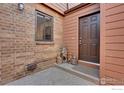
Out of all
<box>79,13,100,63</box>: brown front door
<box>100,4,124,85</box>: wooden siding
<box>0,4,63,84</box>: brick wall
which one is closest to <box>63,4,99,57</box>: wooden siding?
<box>79,13,100,63</box>: brown front door

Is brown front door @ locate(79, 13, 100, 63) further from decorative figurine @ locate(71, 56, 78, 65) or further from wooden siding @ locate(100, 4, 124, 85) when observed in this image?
wooden siding @ locate(100, 4, 124, 85)

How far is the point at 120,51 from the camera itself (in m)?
2.03

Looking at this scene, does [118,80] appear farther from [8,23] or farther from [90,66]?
[8,23]

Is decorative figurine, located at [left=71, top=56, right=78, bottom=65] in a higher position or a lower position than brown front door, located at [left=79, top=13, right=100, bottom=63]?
lower

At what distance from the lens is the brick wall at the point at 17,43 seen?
2451 millimetres

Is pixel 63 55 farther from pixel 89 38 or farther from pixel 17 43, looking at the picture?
pixel 17 43

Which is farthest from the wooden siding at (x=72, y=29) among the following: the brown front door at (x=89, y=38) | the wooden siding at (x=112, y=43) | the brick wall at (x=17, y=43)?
the wooden siding at (x=112, y=43)

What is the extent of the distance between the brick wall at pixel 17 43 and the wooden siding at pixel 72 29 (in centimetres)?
113

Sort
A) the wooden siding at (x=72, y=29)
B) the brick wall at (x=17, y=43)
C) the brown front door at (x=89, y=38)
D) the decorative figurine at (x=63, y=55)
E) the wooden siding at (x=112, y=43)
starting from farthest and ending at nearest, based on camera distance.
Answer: the decorative figurine at (x=63, y=55), the wooden siding at (x=72, y=29), the brown front door at (x=89, y=38), the brick wall at (x=17, y=43), the wooden siding at (x=112, y=43)

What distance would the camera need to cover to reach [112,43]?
217 centimetres

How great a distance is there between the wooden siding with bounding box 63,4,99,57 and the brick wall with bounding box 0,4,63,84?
113 centimetres

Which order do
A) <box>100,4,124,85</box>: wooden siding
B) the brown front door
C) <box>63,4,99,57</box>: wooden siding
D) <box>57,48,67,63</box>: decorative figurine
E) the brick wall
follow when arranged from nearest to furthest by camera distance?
<box>100,4,124,85</box>: wooden siding → the brick wall → the brown front door → <box>63,4,99,57</box>: wooden siding → <box>57,48,67,63</box>: decorative figurine

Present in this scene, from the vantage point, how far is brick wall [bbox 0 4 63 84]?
245 cm

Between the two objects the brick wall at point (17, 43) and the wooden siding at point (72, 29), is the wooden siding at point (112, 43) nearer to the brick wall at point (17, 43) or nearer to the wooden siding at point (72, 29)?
the wooden siding at point (72, 29)
